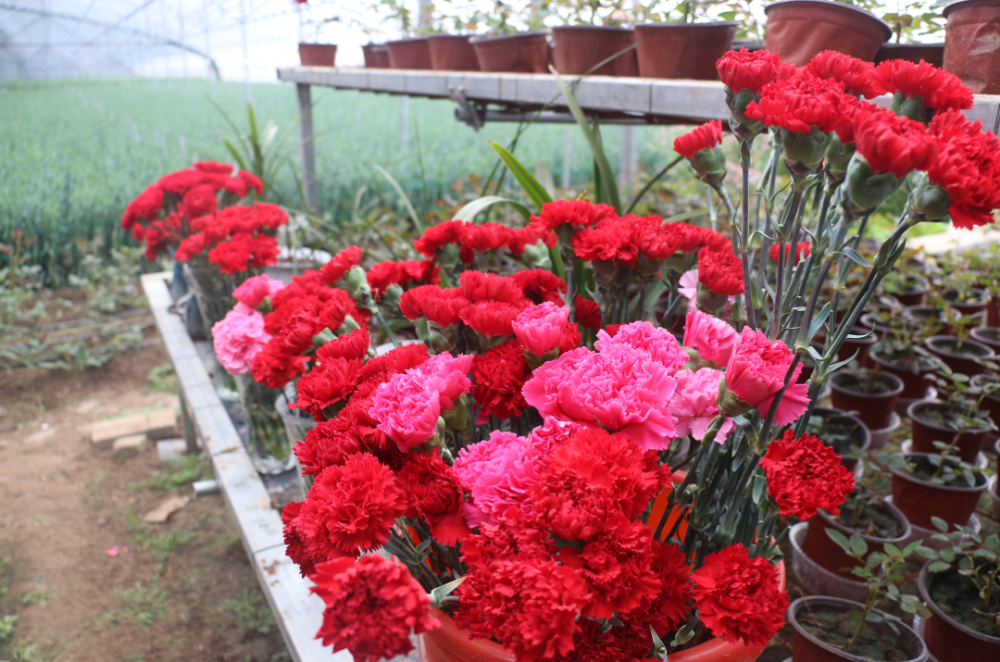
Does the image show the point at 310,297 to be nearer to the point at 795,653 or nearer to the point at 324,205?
the point at 795,653

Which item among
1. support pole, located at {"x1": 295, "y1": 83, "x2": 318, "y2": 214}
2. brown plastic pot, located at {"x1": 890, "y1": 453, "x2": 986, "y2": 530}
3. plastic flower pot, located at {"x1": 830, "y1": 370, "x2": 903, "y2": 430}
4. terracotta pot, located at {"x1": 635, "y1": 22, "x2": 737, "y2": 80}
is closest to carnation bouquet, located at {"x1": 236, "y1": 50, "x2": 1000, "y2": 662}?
terracotta pot, located at {"x1": 635, "y1": 22, "x2": 737, "y2": 80}

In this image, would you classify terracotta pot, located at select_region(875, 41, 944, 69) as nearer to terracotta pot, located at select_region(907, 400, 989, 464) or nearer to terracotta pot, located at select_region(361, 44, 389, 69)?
terracotta pot, located at select_region(907, 400, 989, 464)

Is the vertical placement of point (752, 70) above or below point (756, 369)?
above

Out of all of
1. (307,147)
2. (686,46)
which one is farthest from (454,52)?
(686,46)

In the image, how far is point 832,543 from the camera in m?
1.05

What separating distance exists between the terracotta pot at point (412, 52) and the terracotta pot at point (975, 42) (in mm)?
1811

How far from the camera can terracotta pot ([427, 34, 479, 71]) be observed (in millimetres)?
1921

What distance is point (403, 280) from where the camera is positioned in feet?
2.18

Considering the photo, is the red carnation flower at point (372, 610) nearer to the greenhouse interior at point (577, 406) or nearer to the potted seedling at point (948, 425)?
the greenhouse interior at point (577, 406)

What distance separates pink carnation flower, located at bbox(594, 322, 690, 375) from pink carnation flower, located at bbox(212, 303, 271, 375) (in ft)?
1.99

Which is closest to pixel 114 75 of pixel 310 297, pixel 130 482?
pixel 130 482

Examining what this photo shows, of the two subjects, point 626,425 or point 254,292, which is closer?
point 626,425

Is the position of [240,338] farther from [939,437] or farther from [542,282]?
[939,437]

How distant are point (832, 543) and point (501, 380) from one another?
89cm
